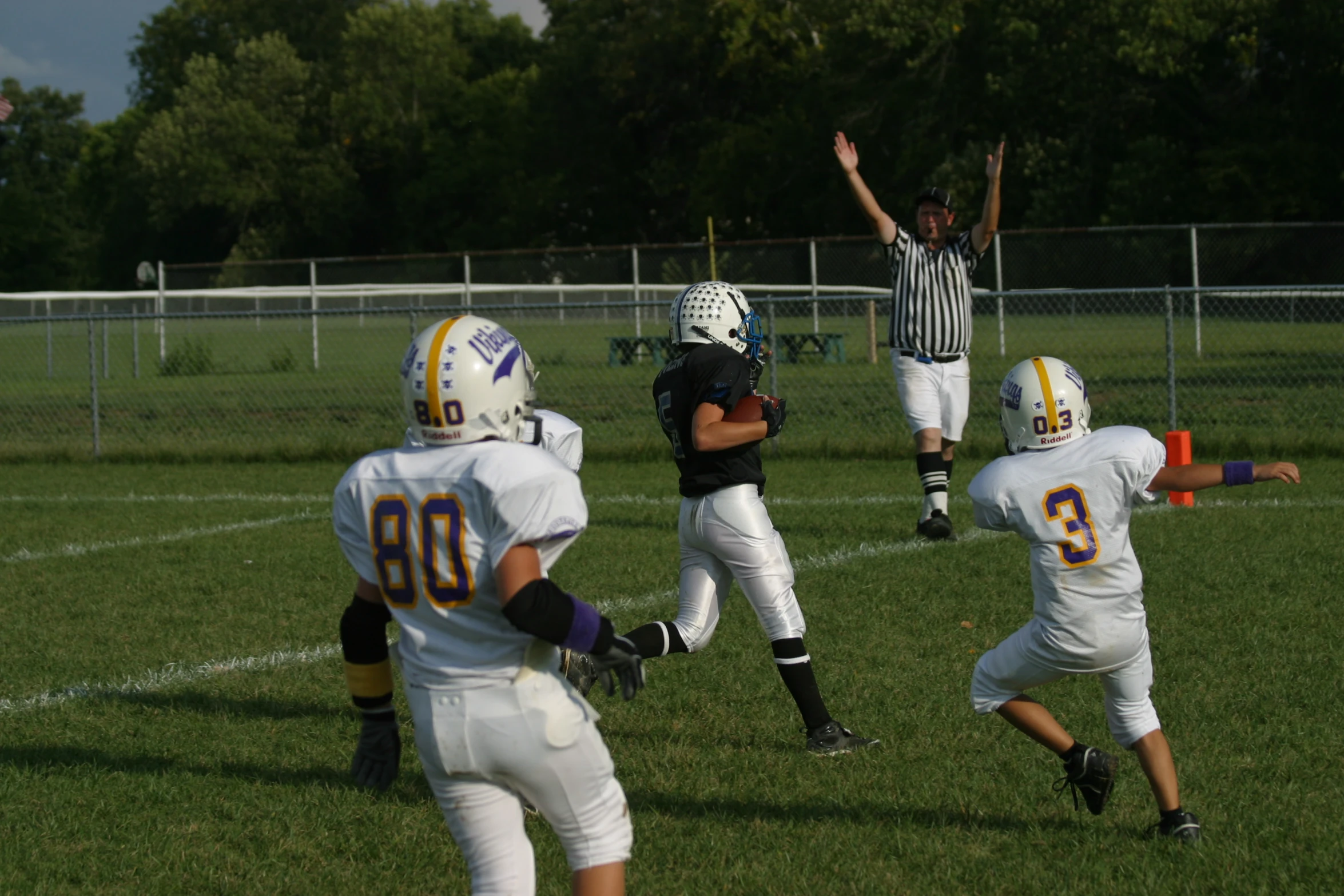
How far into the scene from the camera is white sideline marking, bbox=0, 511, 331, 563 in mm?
8828

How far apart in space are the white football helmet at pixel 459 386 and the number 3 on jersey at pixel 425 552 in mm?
157

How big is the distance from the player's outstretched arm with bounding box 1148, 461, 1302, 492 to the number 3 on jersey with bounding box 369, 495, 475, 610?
6.67ft

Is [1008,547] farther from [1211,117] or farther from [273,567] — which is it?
[1211,117]

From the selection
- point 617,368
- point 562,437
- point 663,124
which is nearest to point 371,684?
point 562,437

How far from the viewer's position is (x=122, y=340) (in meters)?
28.1

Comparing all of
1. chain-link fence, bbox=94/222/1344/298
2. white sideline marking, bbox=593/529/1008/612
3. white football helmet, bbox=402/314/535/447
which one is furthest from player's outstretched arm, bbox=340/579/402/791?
chain-link fence, bbox=94/222/1344/298

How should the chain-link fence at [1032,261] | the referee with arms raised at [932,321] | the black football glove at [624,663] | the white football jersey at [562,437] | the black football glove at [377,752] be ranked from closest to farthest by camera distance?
the black football glove at [624,663] → the black football glove at [377,752] → the white football jersey at [562,437] → the referee with arms raised at [932,321] → the chain-link fence at [1032,261]

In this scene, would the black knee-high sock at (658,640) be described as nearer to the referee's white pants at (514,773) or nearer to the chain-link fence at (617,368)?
the referee's white pants at (514,773)

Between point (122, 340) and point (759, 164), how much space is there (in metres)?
24.9

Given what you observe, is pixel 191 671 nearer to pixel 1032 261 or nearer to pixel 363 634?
pixel 363 634

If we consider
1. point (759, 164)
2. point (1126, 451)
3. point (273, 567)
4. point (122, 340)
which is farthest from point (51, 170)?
point (1126, 451)

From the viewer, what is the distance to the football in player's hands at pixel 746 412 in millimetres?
4793

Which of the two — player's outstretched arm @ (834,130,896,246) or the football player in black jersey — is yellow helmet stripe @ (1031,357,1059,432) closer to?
the football player in black jersey


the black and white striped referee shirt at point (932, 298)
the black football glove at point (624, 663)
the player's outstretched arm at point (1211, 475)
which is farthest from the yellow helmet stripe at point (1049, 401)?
the black and white striped referee shirt at point (932, 298)
